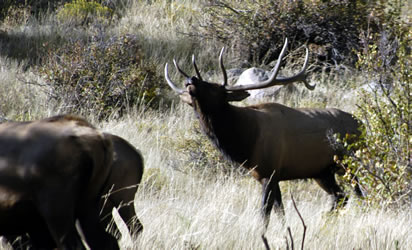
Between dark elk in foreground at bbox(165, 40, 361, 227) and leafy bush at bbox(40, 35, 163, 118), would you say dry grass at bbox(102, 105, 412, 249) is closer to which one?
dark elk in foreground at bbox(165, 40, 361, 227)

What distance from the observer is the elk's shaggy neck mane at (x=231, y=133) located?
7.89 meters

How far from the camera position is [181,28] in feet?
57.3

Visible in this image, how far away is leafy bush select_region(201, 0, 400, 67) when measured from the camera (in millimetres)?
14859

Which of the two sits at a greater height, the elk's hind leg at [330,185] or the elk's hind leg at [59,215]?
the elk's hind leg at [59,215]

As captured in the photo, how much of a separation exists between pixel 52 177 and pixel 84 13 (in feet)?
48.1

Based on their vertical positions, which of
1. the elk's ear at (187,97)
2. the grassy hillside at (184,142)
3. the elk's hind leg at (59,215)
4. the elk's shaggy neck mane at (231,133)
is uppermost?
the elk's hind leg at (59,215)

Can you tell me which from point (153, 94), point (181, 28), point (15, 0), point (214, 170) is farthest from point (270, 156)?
point (15, 0)

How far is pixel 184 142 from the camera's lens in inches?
408

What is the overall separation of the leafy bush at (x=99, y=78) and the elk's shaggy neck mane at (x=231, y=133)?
11.8 feet

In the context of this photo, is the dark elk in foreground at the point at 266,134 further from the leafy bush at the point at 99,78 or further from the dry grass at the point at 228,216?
the leafy bush at the point at 99,78

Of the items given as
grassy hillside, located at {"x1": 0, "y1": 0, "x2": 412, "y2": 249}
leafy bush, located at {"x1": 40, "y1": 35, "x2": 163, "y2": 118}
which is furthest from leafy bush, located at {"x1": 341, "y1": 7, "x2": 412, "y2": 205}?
leafy bush, located at {"x1": 40, "y1": 35, "x2": 163, "y2": 118}

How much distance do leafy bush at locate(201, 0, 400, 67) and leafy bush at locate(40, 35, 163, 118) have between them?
2854 mm

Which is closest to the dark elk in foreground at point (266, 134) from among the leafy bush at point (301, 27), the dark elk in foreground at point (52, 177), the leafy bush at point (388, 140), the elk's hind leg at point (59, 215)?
the leafy bush at point (388, 140)

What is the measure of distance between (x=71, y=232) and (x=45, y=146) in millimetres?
457
